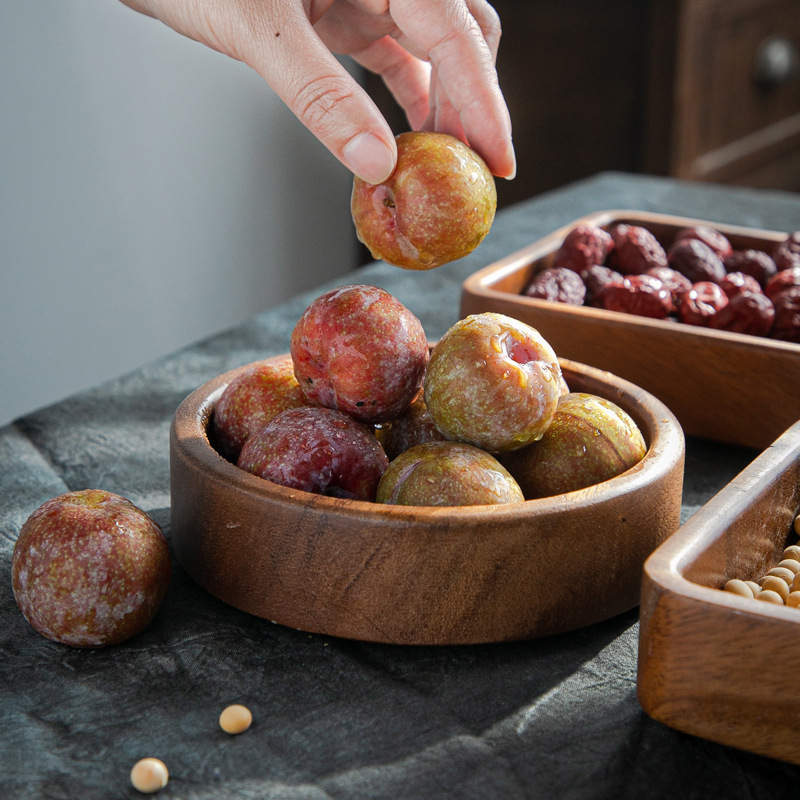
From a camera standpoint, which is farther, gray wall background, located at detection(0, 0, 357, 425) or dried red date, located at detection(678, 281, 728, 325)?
gray wall background, located at detection(0, 0, 357, 425)

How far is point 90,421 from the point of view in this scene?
42.6 inches

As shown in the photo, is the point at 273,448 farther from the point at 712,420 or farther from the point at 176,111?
the point at 176,111

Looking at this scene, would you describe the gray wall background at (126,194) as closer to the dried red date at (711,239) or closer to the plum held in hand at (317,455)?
the dried red date at (711,239)

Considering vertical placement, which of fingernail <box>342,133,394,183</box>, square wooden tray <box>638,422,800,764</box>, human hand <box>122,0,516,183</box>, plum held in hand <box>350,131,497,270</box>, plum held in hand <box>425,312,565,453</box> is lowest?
square wooden tray <box>638,422,800,764</box>

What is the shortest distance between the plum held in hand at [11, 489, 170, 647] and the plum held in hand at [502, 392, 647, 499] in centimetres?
27

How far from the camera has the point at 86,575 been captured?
0.67m

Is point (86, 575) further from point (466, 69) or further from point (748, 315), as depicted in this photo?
point (748, 315)

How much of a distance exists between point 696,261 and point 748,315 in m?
0.17

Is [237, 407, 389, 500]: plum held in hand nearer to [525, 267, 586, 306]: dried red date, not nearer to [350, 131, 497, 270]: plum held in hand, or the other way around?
[350, 131, 497, 270]: plum held in hand

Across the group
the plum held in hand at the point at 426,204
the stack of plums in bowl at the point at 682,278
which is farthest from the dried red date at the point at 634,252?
the plum held in hand at the point at 426,204

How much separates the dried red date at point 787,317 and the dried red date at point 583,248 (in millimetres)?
229

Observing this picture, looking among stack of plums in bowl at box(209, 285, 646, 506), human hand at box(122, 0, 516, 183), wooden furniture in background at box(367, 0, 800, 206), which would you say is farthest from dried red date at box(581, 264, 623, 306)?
wooden furniture in background at box(367, 0, 800, 206)

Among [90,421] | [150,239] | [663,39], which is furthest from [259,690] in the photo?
[663,39]

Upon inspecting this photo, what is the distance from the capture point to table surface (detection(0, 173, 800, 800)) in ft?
1.89
